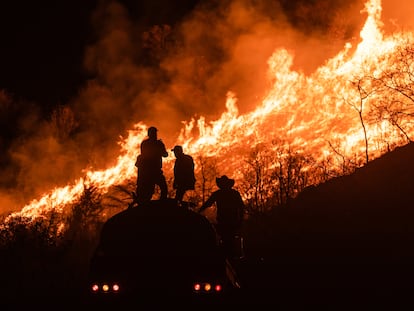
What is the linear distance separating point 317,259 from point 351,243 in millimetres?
1782

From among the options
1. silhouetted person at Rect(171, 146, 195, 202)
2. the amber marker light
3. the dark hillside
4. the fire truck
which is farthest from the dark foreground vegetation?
silhouetted person at Rect(171, 146, 195, 202)

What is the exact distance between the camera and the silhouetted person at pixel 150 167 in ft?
38.5

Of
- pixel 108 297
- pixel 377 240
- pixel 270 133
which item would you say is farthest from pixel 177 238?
pixel 270 133

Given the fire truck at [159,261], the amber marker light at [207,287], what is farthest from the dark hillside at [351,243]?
the amber marker light at [207,287]

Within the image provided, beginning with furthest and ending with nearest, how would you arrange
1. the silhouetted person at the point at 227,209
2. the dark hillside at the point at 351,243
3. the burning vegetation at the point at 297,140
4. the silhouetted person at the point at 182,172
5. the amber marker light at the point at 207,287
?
the burning vegetation at the point at 297,140 → the dark hillside at the point at 351,243 → the silhouetted person at the point at 182,172 → the silhouetted person at the point at 227,209 → the amber marker light at the point at 207,287

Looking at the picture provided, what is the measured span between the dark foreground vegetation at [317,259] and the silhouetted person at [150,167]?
8.14 ft

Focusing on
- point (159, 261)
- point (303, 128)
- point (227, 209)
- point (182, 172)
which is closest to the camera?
point (159, 261)

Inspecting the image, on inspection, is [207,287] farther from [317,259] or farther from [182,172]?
[317,259]

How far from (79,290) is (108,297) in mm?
8046

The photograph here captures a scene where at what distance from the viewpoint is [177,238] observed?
8.00 m

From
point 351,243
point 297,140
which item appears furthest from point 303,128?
point 351,243

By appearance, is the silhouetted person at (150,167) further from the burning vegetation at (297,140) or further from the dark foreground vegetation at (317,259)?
the burning vegetation at (297,140)

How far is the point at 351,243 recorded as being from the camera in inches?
683

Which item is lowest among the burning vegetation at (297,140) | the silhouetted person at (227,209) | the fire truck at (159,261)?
the fire truck at (159,261)
